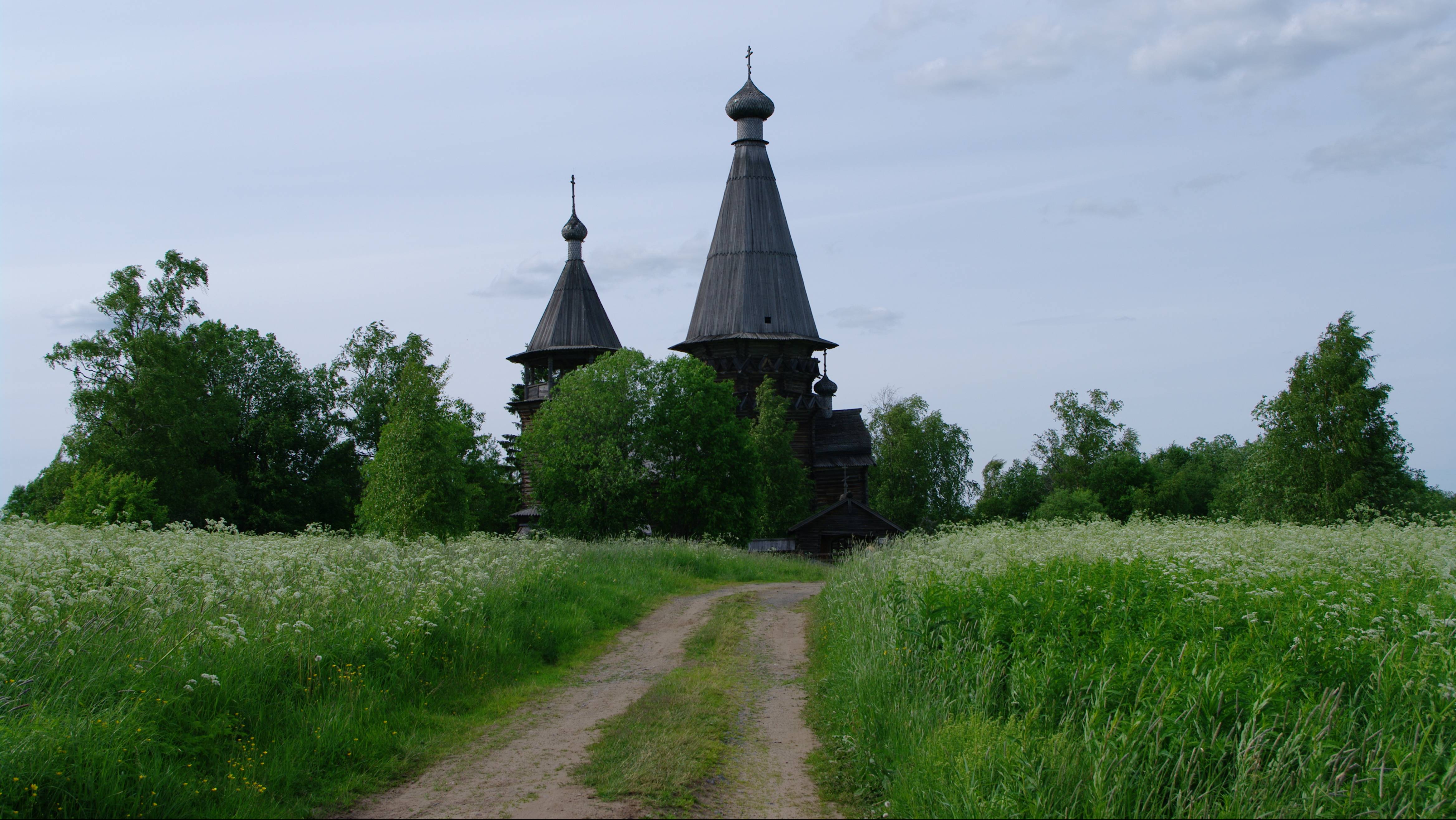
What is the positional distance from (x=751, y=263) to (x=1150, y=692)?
1571 inches

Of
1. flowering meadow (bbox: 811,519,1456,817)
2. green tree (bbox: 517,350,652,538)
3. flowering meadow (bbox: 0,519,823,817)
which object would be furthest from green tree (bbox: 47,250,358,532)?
flowering meadow (bbox: 811,519,1456,817)

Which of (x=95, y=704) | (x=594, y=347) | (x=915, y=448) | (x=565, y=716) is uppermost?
(x=594, y=347)

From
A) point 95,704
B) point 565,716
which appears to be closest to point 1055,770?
point 565,716

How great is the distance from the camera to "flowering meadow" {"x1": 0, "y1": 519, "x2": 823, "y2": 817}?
565 cm

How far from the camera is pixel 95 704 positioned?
6035 millimetres

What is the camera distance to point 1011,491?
71.9 m

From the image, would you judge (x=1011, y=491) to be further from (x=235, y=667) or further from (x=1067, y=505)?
(x=235, y=667)

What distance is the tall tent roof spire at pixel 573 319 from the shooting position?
48250mm

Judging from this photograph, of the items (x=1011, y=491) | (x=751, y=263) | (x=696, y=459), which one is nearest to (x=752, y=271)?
(x=751, y=263)

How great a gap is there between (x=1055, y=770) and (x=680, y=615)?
959 cm

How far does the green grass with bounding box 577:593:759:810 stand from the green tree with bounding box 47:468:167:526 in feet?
78.2

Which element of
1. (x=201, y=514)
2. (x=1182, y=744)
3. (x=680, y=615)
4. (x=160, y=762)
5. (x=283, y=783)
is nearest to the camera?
(x=1182, y=744)

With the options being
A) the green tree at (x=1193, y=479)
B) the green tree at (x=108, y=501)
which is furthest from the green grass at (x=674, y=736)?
the green tree at (x=1193, y=479)

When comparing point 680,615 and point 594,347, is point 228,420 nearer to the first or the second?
point 594,347
